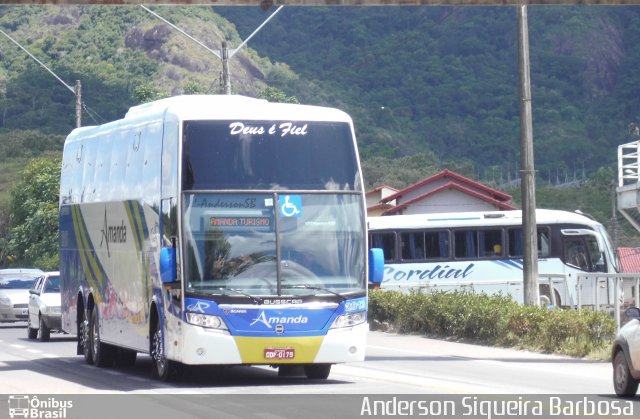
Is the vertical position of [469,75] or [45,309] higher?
[469,75]

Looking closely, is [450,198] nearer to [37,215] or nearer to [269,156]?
[37,215]

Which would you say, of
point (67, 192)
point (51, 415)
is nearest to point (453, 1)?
point (67, 192)

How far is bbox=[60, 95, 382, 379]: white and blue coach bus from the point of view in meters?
16.7

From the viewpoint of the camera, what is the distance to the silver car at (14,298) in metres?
38.7

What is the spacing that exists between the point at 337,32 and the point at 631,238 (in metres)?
61.7

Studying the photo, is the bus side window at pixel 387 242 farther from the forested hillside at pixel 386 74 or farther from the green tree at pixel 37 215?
the forested hillside at pixel 386 74

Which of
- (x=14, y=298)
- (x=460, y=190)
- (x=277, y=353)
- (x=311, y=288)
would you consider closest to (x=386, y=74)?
(x=460, y=190)

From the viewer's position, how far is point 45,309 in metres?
30.6

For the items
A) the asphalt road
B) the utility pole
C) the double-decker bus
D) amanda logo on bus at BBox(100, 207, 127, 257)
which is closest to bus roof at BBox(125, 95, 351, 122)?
amanda logo on bus at BBox(100, 207, 127, 257)

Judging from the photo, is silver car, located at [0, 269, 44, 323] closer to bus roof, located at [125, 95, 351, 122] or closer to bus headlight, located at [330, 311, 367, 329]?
bus roof, located at [125, 95, 351, 122]

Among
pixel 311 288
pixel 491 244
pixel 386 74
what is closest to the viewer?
pixel 311 288

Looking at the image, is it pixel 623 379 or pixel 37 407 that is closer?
pixel 37 407

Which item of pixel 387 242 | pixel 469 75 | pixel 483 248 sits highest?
pixel 469 75

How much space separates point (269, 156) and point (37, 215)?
46.8m
